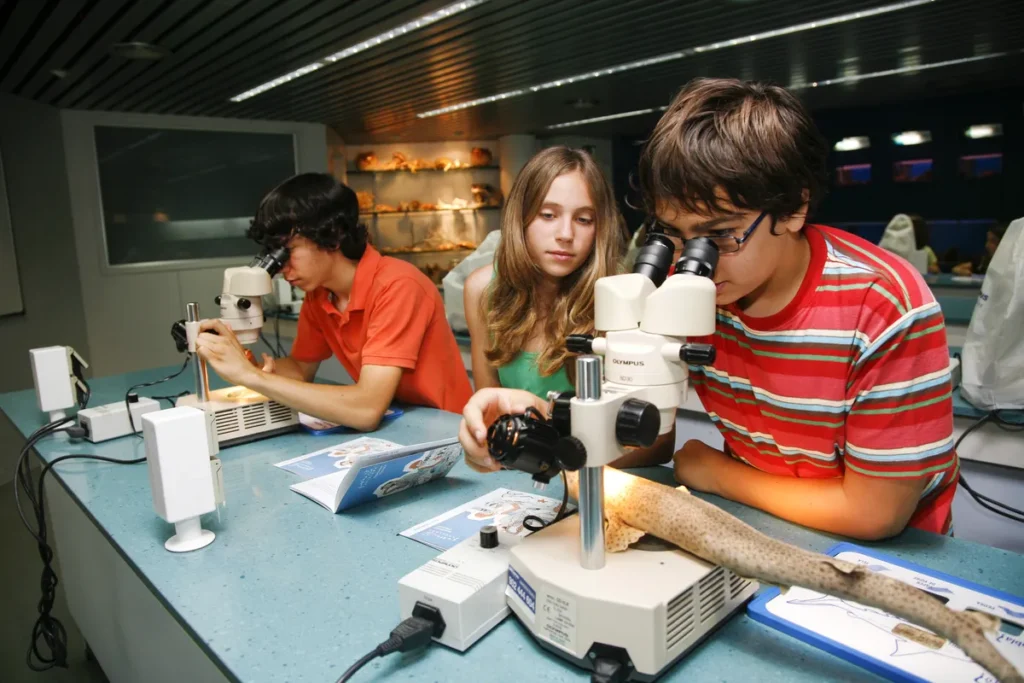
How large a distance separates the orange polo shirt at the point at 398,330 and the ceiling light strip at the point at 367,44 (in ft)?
5.83

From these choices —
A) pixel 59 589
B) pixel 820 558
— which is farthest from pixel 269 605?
pixel 59 589

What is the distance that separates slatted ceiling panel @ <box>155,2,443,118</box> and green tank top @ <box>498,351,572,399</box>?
88.7 inches

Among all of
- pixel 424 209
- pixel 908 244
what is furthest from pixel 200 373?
pixel 424 209

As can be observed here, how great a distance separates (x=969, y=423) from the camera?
7.38ft

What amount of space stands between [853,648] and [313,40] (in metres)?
3.99

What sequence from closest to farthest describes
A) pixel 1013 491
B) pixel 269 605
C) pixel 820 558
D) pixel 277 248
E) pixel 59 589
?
pixel 820 558
pixel 269 605
pixel 277 248
pixel 1013 491
pixel 59 589

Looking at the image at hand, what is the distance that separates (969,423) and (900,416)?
1.62 metres

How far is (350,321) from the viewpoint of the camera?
2115 millimetres

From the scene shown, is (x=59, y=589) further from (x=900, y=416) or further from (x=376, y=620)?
(x=900, y=416)

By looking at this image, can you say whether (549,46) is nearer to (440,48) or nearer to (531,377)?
(440,48)

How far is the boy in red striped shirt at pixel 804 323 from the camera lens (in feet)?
3.17

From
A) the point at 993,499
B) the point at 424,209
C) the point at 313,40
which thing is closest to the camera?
the point at 993,499

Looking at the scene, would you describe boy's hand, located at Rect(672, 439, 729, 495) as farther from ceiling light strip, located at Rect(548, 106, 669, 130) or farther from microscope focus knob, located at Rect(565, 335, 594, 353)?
ceiling light strip, located at Rect(548, 106, 669, 130)

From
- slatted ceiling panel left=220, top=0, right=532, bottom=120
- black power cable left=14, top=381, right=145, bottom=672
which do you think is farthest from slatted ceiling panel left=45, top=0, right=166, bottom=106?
black power cable left=14, top=381, right=145, bottom=672
